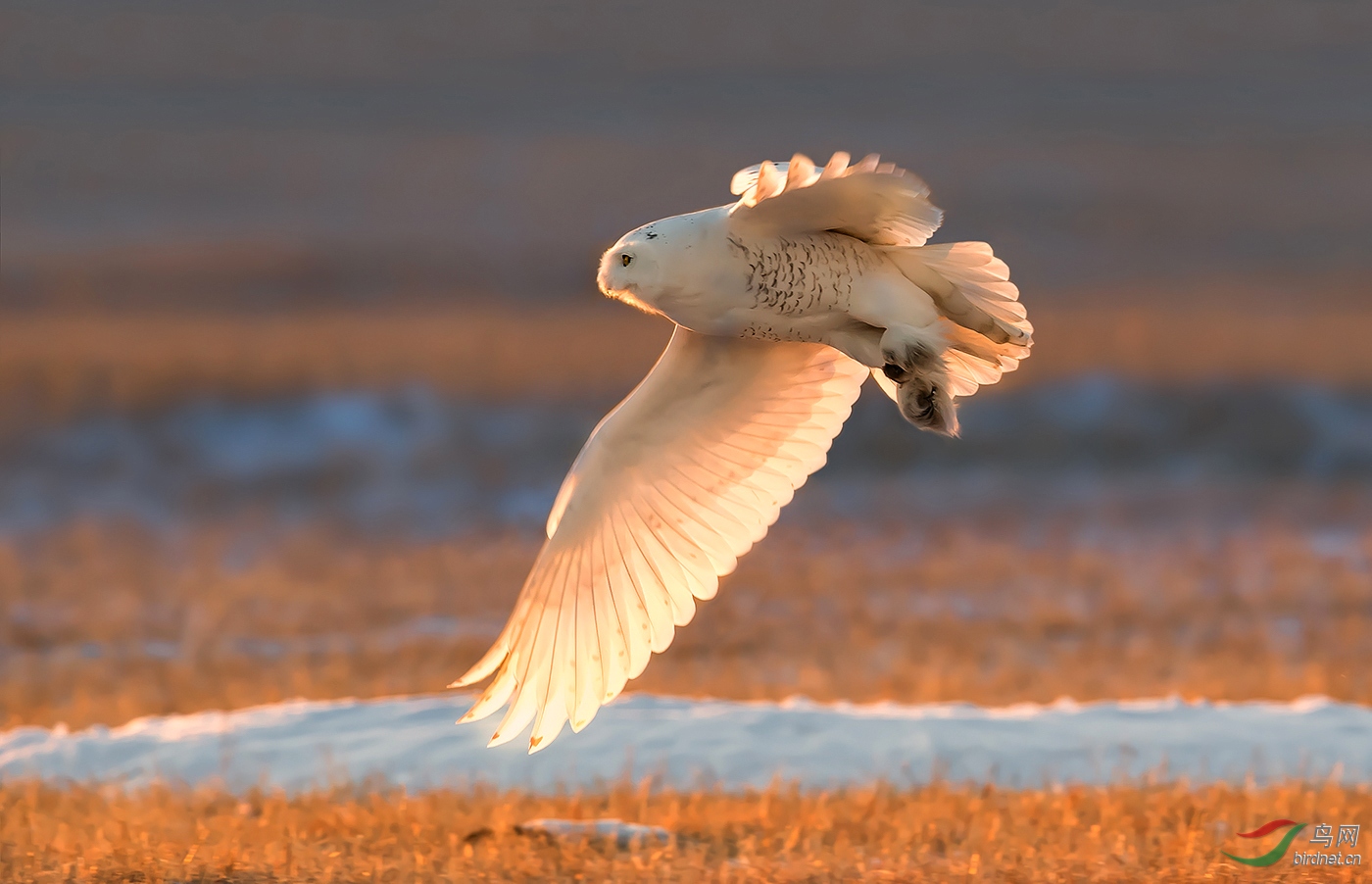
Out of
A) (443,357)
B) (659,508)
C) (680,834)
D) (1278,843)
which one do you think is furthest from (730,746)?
(443,357)

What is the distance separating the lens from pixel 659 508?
618 cm

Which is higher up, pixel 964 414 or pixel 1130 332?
pixel 1130 332

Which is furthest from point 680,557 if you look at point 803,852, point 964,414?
point 964,414

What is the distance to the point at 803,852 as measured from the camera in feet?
21.2

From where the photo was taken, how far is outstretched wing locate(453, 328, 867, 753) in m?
5.93

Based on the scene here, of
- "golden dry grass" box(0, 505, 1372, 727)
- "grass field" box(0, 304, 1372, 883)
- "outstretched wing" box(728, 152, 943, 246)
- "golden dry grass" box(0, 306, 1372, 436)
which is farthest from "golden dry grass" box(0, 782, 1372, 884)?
"golden dry grass" box(0, 306, 1372, 436)

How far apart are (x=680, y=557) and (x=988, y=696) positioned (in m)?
5.42

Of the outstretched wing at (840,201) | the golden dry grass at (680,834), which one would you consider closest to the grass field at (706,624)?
the golden dry grass at (680,834)

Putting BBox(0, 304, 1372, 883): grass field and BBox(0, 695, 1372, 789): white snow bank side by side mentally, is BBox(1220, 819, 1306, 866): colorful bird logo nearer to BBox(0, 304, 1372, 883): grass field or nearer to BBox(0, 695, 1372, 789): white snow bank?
BBox(0, 304, 1372, 883): grass field

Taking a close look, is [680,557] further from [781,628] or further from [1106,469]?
[1106,469]

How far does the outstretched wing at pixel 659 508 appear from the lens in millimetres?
5930

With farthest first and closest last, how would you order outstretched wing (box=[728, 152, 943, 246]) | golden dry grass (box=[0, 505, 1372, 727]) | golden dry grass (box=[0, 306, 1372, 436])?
golden dry grass (box=[0, 306, 1372, 436]), golden dry grass (box=[0, 505, 1372, 727]), outstretched wing (box=[728, 152, 943, 246])

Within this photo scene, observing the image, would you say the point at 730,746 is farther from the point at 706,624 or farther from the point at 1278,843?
the point at 706,624

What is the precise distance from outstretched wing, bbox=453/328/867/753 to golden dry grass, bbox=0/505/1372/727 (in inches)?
190
